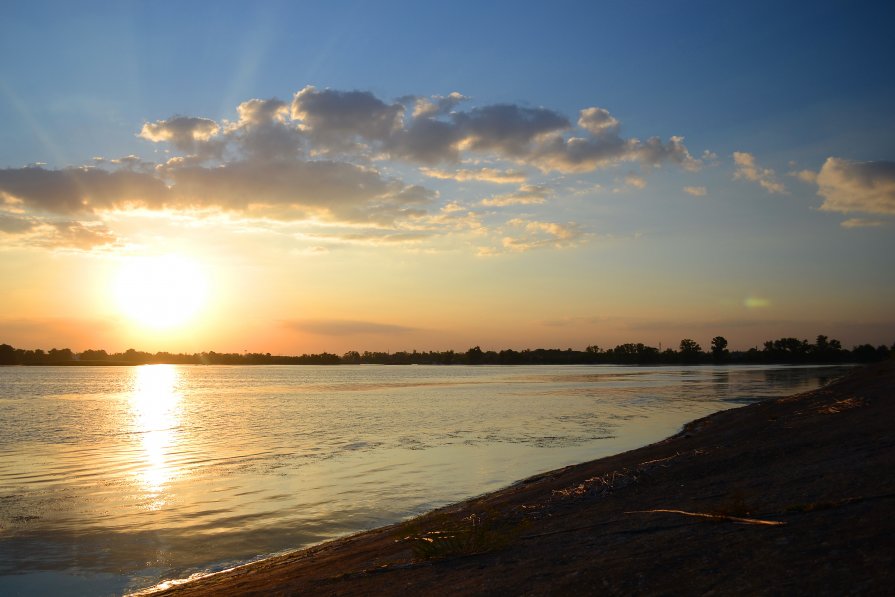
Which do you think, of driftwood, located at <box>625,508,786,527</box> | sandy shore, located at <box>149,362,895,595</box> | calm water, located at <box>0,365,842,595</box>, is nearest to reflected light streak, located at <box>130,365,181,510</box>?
calm water, located at <box>0,365,842,595</box>

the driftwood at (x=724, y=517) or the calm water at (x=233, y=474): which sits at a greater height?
the driftwood at (x=724, y=517)

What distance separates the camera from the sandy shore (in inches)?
256

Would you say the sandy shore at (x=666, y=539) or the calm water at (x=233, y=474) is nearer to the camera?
the sandy shore at (x=666, y=539)

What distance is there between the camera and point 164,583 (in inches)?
454

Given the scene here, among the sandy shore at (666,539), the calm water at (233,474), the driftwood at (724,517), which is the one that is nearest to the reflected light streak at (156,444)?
the calm water at (233,474)

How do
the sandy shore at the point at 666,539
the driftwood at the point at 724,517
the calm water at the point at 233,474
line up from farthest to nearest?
the calm water at the point at 233,474
the driftwood at the point at 724,517
the sandy shore at the point at 666,539

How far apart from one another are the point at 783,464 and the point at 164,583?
37.1ft

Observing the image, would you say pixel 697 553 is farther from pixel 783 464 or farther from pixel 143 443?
pixel 143 443

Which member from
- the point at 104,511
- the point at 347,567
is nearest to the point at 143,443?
the point at 104,511

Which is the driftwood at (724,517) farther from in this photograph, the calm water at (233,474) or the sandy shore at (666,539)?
the calm water at (233,474)

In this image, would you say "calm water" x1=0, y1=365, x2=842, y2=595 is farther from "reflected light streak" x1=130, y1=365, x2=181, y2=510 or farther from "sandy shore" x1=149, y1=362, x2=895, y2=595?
"sandy shore" x1=149, y1=362, x2=895, y2=595

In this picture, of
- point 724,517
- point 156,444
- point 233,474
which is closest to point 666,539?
point 724,517

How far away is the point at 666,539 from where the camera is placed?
8.12 meters

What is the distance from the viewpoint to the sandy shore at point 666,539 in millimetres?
6500
